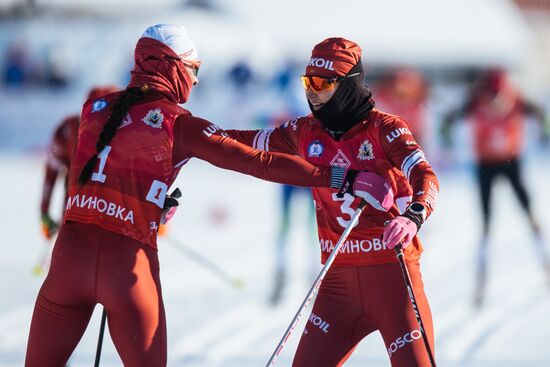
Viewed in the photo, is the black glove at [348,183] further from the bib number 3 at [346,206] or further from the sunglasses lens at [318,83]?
the sunglasses lens at [318,83]

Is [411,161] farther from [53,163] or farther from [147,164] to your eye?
[53,163]

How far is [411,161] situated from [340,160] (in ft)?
1.14

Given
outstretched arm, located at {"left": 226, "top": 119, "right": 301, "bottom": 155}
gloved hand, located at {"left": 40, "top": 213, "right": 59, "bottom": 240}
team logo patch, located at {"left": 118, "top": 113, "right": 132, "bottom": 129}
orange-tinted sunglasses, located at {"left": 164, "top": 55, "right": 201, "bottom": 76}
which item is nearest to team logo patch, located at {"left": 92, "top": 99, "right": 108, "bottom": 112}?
team logo patch, located at {"left": 118, "top": 113, "right": 132, "bottom": 129}

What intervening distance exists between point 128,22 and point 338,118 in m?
18.3

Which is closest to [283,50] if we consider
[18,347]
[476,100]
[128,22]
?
[128,22]

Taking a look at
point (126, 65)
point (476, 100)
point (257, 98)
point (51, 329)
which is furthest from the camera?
point (126, 65)

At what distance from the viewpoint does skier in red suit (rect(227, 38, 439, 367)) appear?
162 inches

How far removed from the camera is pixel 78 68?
20219 mm

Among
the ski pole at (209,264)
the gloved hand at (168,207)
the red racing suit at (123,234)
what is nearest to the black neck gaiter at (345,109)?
the red racing suit at (123,234)

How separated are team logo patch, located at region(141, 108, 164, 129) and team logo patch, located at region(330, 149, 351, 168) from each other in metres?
0.78

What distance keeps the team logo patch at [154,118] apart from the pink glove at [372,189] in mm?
784

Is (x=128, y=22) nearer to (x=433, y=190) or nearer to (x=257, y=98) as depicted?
(x=257, y=98)

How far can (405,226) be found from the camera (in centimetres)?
395

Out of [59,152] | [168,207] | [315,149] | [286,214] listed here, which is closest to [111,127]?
[168,207]
